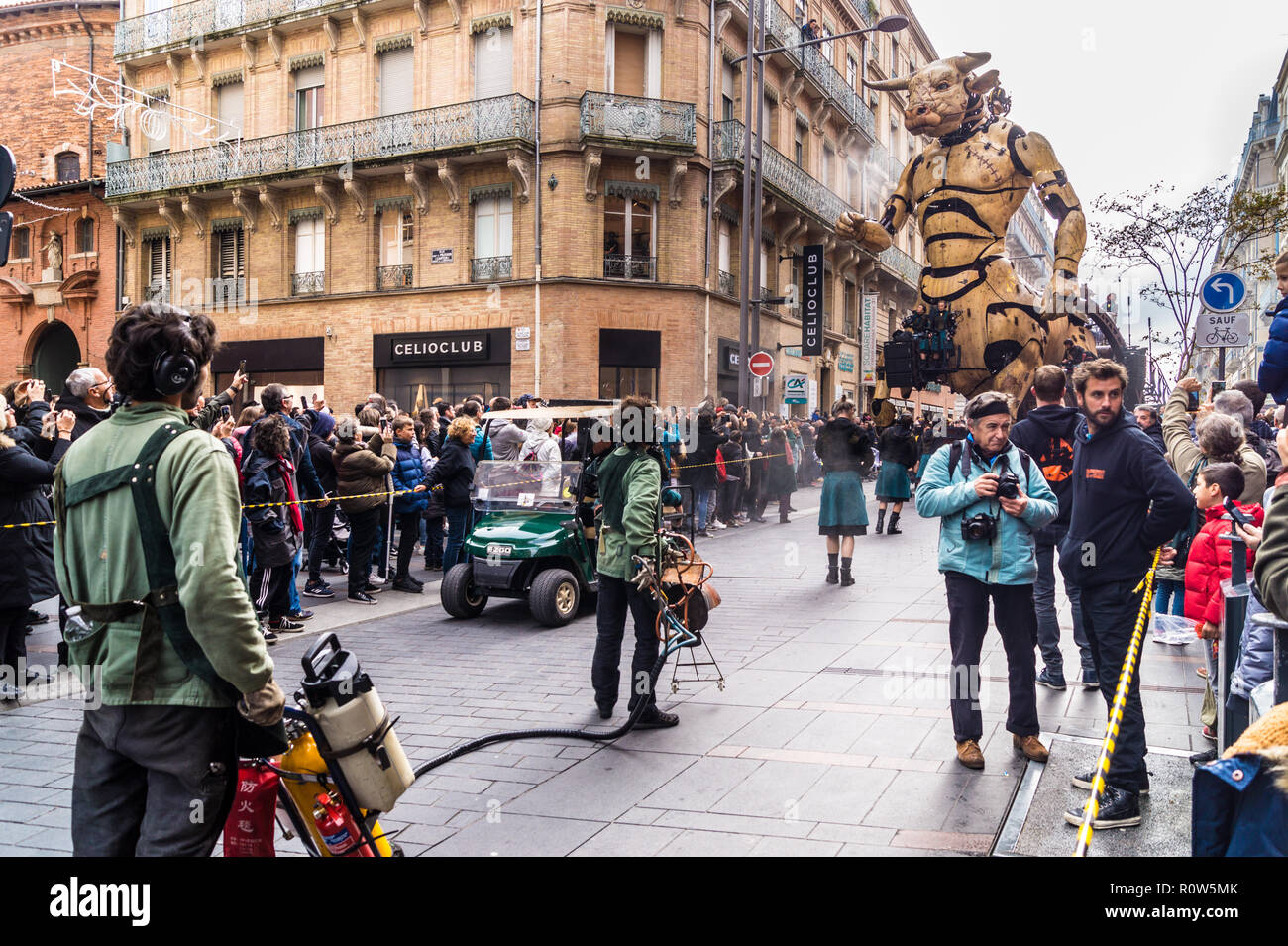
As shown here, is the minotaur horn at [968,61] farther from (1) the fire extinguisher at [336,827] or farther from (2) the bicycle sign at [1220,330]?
(1) the fire extinguisher at [336,827]

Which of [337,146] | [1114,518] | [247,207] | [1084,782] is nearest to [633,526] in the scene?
[1114,518]

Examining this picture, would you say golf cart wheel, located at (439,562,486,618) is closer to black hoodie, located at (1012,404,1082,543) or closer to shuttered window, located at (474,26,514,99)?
black hoodie, located at (1012,404,1082,543)

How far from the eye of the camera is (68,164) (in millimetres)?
34781

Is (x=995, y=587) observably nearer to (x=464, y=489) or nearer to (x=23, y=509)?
(x=23, y=509)

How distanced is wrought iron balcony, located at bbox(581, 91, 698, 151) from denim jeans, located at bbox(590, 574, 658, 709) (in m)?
19.7

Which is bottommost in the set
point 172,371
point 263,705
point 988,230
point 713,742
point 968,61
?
point 713,742

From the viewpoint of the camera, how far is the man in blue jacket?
4.86m

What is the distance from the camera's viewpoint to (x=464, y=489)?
37.3 ft

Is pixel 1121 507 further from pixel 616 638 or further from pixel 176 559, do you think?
pixel 176 559

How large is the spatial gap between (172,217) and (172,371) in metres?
29.7

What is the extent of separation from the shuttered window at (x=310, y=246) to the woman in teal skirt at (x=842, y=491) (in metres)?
19.3

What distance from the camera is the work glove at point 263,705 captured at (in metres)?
2.73

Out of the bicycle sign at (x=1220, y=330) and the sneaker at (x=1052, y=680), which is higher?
the bicycle sign at (x=1220, y=330)

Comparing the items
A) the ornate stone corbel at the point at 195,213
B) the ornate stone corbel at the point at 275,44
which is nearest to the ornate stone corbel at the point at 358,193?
the ornate stone corbel at the point at 275,44
